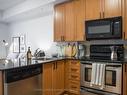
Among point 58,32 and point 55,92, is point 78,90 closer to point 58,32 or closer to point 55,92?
point 55,92

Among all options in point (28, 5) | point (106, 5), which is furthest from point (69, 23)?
point (28, 5)

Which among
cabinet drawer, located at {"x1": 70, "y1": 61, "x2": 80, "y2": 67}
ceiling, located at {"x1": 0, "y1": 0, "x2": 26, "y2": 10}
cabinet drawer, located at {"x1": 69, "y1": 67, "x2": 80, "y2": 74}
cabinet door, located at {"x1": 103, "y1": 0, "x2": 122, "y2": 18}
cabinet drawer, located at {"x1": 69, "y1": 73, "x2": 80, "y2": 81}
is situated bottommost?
cabinet drawer, located at {"x1": 69, "y1": 73, "x2": 80, "y2": 81}

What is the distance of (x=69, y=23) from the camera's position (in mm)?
3854

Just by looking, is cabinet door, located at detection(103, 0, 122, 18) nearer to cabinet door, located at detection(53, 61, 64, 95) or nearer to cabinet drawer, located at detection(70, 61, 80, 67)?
cabinet drawer, located at detection(70, 61, 80, 67)

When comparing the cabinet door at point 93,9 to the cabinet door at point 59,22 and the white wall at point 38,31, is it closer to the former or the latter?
the cabinet door at point 59,22

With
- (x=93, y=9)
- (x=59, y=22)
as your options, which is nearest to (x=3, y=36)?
(x=59, y=22)

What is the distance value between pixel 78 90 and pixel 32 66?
1.40 metres

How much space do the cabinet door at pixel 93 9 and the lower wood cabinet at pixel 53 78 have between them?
1.32m

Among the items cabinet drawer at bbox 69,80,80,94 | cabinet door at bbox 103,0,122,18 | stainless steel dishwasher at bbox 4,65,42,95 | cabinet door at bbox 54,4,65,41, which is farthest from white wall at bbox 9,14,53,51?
stainless steel dishwasher at bbox 4,65,42,95

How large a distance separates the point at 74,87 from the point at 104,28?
1.54 m

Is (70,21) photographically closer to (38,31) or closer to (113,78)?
(38,31)

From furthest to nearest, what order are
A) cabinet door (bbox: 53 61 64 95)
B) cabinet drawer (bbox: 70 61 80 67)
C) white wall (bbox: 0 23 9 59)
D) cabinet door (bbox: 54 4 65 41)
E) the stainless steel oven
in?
white wall (bbox: 0 23 9 59)
cabinet door (bbox: 54 4 65 41)
cabinet drawer (bbox: 70 61 80 67)
cabinet door (bbox: 53 61 64 95)
the stainless steel oven

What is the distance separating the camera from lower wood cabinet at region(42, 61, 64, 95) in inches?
114

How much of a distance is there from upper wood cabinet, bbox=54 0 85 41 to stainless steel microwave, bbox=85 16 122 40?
0.22 metres
